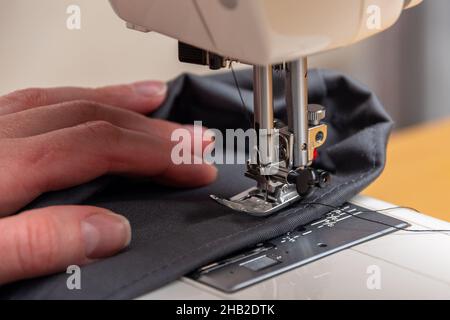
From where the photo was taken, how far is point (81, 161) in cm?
88

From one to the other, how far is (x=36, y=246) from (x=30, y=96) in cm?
32

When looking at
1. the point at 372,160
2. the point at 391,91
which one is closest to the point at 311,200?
the point at 372,160

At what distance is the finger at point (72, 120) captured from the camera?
3.03 feet

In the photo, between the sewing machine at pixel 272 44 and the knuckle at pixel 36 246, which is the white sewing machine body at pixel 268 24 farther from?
the knuckle at pixel 36 246

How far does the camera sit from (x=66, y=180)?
87cm

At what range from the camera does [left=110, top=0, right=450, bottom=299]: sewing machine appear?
0.72 meters

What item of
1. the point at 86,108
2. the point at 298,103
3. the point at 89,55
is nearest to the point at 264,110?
the point at 298,103

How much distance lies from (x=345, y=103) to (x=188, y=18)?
1.34ft

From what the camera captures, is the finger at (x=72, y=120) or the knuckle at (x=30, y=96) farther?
the knuckle at (x=30, y=96)

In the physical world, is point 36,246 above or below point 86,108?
below

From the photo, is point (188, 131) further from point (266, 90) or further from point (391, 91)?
point (391, 91)

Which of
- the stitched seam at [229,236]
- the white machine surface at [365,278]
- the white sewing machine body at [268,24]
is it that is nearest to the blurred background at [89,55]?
the stitched seam at [229,236]

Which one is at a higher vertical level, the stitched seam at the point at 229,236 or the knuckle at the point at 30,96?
the knuckle at the point at 30,96

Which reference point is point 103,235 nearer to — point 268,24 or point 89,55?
point 268,24
